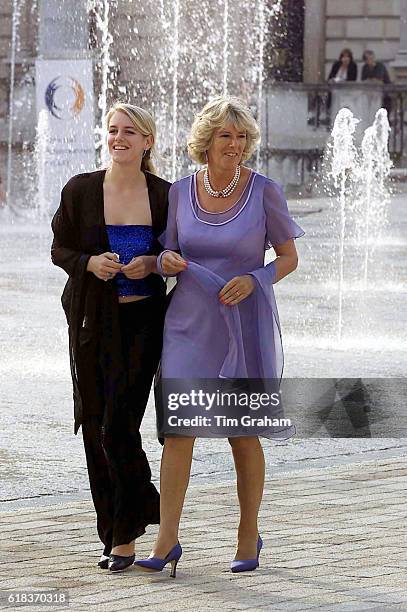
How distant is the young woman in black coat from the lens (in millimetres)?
5336

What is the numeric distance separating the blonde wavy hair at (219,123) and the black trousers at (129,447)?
50 cm

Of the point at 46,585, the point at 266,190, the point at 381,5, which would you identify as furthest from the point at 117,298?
the point at 381,5

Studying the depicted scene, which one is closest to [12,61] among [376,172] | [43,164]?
[43,164]

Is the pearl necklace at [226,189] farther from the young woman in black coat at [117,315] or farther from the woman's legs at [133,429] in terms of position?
the woman's legs at [133,429]

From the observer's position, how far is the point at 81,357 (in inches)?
212

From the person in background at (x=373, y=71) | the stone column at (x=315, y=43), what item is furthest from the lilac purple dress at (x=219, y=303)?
the stone column at (x=315, y=43)

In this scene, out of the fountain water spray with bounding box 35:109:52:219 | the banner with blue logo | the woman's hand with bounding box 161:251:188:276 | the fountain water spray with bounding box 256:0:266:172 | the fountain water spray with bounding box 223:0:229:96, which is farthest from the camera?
the fountain water spray with bounding box 223:0:229:96

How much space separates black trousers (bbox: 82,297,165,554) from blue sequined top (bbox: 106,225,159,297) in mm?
42

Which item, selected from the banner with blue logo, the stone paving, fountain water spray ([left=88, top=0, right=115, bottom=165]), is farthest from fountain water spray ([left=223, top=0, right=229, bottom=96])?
the stone paving

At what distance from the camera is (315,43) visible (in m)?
35.6

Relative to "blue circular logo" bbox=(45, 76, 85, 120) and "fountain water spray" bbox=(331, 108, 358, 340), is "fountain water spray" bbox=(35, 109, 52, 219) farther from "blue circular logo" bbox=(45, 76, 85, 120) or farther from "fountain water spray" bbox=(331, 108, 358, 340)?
"fountain water spray" bbox=(331, 108, 358, 340)

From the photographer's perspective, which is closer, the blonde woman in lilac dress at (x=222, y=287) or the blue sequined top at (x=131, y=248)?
the blonde woman in lilac dress at (x=222, y=287)

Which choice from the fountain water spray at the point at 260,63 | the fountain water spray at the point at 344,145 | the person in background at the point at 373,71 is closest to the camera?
the fountain water spray at the point at 344,145

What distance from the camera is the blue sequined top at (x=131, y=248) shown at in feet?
17.6
